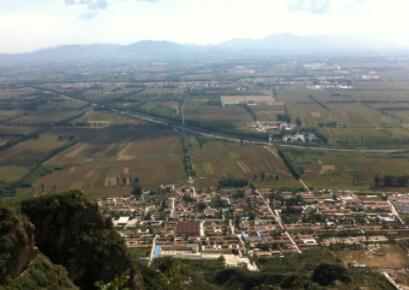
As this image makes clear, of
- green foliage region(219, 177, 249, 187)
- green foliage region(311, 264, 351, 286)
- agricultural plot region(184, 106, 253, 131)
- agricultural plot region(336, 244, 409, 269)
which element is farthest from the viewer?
agricultural plot region(184, 106, 253, 131)

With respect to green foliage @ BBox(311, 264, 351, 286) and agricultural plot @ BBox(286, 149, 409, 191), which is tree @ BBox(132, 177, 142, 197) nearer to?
agricultural plot @ BBox(286, 149, 409, 191)

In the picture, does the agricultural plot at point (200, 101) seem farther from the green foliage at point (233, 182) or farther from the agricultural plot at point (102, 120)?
the green foliage at point (233, 182)

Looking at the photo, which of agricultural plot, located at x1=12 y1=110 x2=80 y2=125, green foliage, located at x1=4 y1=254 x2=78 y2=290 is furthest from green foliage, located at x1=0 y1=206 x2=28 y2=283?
agricultural plot, located at x1=12 y1=110 x2=80 y2=125

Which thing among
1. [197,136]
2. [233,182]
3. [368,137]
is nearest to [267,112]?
[197,136]

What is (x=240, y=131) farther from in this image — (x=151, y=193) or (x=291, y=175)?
(x=151, y=193)

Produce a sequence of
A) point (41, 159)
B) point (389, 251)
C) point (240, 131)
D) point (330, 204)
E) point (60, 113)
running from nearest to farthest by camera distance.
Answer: point (389, 251) → point (330, 204) → point (41, 159) → point (240, 131) → point (60, 113)

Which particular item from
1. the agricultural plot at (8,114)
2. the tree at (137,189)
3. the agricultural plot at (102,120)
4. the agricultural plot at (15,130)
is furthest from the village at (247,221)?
the agricultural plot at (8,114)

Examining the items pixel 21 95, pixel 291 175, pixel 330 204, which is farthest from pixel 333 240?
pixel 21 95
